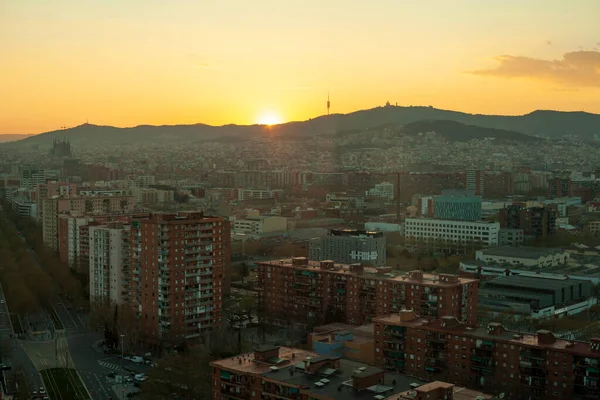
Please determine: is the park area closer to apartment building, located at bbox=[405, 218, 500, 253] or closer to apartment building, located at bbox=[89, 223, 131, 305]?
apartment building, located at bbox=[89, 223, 131, 305]

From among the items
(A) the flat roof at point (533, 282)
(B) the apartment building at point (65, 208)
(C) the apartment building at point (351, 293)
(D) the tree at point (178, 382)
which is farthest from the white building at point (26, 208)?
(D) the tree at point (178, 382)

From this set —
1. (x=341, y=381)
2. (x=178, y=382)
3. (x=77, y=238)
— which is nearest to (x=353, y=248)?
(x=77, y=238)

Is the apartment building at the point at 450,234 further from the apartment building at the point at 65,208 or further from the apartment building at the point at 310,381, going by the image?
the apartment building at the point at 310,381

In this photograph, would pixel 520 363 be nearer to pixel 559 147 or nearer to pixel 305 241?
pixel 305 241

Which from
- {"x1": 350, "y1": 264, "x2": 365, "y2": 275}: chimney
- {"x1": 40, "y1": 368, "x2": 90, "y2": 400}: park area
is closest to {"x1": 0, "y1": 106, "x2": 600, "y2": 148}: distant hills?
{"x1": 350, "y1": 264, "x2": 365, "y2": 275}: chimney

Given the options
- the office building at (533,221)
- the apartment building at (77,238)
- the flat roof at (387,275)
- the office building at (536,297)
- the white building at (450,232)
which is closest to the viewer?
the flat roof at (387,275)

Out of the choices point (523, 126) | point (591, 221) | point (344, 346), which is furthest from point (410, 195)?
point (523, 126)

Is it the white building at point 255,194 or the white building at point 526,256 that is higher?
the white building at point 255,194
